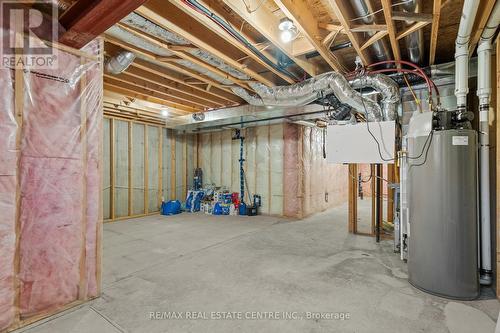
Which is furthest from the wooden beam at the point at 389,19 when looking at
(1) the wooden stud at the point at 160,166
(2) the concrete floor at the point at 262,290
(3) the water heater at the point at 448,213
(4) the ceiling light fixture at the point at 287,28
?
(1) the wooden stud at the point at 160,166

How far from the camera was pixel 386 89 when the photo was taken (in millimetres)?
3049

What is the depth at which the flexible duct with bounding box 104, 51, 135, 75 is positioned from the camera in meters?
2.88

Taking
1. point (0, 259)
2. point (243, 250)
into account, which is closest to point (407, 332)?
point (243, 250)

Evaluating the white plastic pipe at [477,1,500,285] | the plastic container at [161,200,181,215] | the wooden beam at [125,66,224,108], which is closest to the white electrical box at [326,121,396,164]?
the white plastic pipe at [477,1,500,285]

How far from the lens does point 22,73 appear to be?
1.93 metres

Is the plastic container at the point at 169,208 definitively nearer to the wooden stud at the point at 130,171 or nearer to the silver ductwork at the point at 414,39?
the wooden stud at the point at 130,171

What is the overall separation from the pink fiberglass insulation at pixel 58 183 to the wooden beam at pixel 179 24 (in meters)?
0.74

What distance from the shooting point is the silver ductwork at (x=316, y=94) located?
10.2ft

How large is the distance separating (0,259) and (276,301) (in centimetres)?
209

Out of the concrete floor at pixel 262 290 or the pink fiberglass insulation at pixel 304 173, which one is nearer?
the concrete floor at pixel 262 290

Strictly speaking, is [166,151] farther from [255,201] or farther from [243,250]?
[243,250]

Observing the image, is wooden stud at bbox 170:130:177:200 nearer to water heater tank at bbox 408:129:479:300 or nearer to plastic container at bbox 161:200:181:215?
plastic container at bbox 161:200:181:215

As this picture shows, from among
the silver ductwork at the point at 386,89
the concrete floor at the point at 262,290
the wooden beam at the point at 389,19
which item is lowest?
the concrete floor at the point at 262,290

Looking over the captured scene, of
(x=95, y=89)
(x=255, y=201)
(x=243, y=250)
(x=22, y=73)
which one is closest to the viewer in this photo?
(x=22, y=73)
